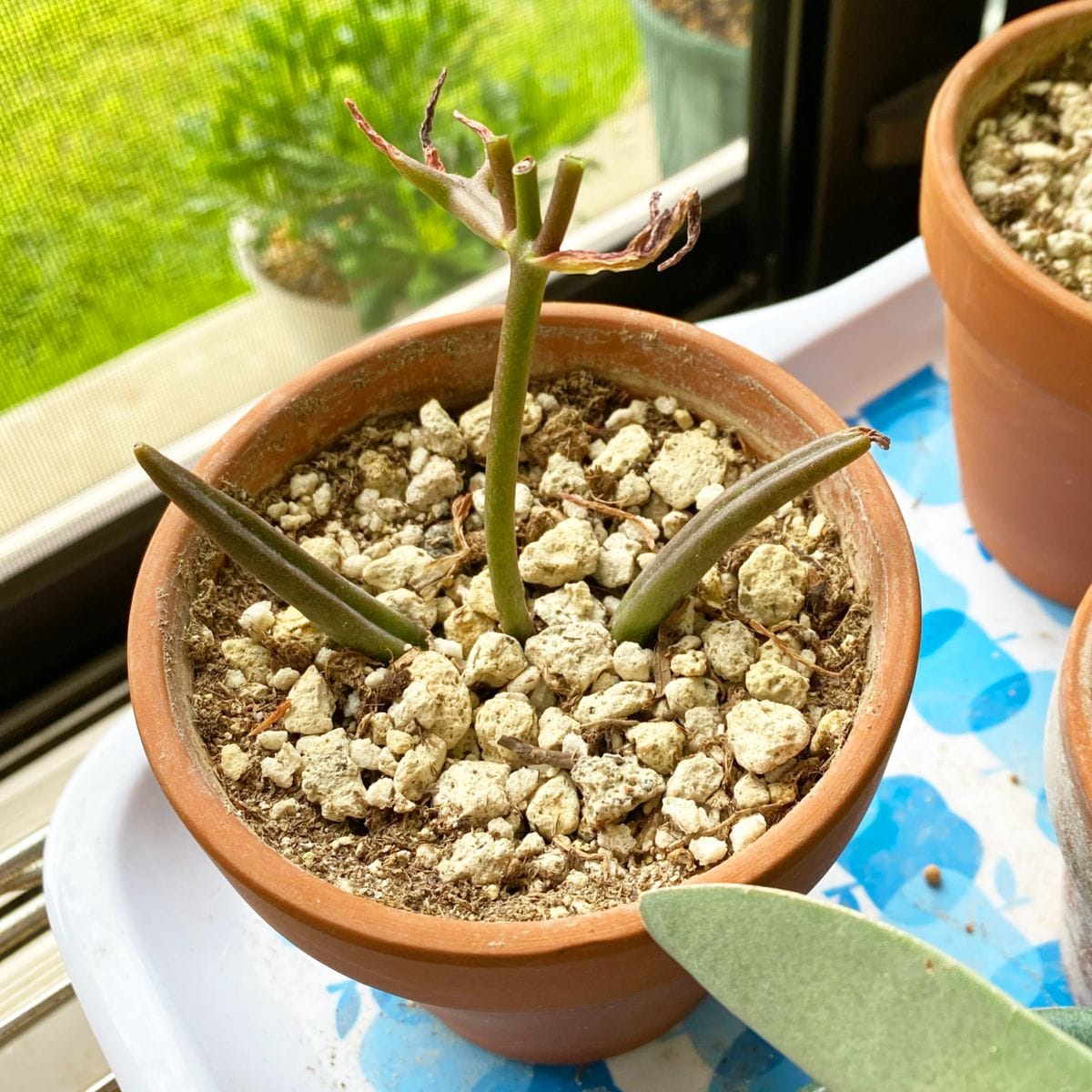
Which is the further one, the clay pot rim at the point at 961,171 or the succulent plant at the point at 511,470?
the clay pot rim at the point at 961,171

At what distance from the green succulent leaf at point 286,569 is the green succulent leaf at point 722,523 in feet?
0.37

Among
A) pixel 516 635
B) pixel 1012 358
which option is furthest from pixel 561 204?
pixel 1012 358

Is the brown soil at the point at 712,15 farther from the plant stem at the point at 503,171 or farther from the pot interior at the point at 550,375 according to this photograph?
the plant stem at the point at 503,171

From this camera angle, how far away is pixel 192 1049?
0.65m

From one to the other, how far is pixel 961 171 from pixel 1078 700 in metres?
0.40

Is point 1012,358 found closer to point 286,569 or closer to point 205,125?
point 286,569

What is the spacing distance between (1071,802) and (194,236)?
0.69 metres

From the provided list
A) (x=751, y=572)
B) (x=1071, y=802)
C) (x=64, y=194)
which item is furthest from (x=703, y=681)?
(x=64, y=194)

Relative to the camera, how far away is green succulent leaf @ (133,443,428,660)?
0.51 m

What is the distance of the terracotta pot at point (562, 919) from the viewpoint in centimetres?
48

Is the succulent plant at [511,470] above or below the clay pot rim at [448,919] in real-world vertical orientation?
above

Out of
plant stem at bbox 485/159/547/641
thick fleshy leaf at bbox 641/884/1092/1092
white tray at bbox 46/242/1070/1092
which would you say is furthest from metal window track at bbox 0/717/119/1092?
thick fleshy leaf at bbox 641/884/1092/1092

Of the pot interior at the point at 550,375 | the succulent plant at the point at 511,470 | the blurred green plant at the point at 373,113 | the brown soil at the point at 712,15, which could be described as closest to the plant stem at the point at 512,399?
the succulent plant at the point at 511,470

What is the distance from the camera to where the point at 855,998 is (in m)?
0.40
